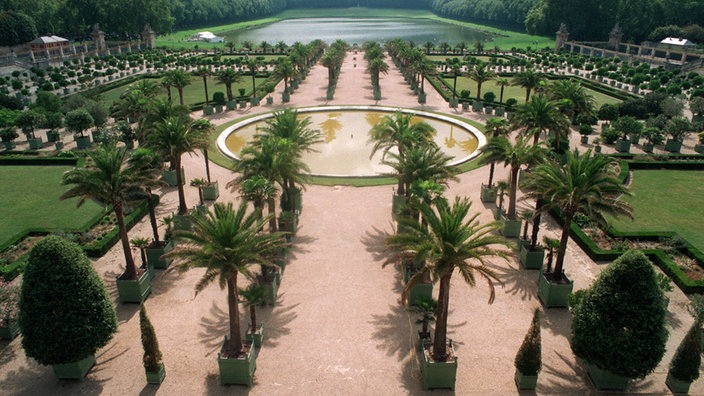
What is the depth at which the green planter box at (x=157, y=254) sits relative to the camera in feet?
82.8

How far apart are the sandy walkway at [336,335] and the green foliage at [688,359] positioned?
99cm

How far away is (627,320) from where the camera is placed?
1612cm

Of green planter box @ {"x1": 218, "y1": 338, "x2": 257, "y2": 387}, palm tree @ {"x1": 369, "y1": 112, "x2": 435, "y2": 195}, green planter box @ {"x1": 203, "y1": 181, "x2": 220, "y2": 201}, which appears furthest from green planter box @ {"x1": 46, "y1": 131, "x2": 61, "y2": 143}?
green planter box @ {"x1": 218, "y1": 338, "x2": 257, "y2": 387}

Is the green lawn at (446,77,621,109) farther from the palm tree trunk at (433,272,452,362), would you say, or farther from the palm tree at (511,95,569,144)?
the palm tree trunk at (433,272,452,362)

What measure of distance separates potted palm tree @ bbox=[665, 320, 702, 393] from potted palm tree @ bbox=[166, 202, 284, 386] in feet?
49.0

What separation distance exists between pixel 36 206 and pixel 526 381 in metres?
32.4

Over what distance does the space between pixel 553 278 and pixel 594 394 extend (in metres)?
6.15

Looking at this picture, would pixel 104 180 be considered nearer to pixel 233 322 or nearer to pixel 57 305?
pixel 57 305

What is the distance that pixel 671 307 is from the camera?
22141 mm

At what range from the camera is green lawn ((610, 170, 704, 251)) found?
1159 inches

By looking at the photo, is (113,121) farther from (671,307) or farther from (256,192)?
(671,307)

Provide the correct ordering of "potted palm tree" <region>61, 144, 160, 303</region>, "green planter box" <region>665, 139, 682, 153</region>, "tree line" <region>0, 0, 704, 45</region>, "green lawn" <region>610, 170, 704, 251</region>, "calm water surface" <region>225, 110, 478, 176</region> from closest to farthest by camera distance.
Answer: "potted palm tree" <region>61, 144, 160, 303</region>
"green lawn" <region>610, 170, 704, 251</region>
"calm water surface" <region>225, 110, 478, 176</region>
"green planter box" <region>665, 139, 682, 153</region>
"tree line" <region>0, 0, 704, 45</region>

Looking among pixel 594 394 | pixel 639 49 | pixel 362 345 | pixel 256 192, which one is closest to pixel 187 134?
pixel 256 192

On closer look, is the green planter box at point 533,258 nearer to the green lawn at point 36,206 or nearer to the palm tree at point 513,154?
the palm tree at point 513,154
